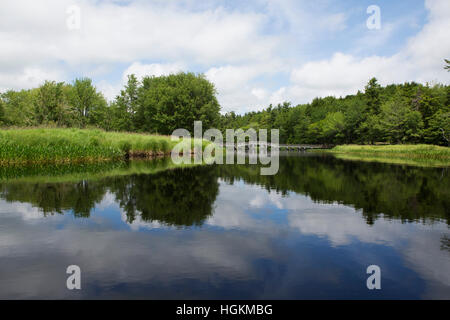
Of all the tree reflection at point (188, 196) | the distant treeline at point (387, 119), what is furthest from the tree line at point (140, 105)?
the tree reflection at point (188, 196)

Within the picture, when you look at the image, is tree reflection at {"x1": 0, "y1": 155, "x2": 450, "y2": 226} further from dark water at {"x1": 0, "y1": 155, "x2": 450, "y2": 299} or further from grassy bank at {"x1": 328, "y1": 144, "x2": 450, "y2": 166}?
grassy bank at {"x1": 328, "y1": 144, "x2": 450, "y2": 166}

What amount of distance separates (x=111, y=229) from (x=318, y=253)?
5106 mm

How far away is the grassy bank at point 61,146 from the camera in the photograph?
22.0m

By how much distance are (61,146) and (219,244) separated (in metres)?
22.6

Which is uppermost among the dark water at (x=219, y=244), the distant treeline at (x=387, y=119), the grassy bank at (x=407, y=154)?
the distant treeline at (x=387, y=119)

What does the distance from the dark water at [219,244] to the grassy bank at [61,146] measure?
11.9m

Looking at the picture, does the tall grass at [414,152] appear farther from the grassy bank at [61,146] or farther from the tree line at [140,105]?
the grassy bank at [61,146]

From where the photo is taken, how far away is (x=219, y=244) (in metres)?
6.33

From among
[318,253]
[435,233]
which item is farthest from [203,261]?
[435,233]

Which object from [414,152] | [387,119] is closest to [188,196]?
[414,152]

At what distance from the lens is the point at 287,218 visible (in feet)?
28.9

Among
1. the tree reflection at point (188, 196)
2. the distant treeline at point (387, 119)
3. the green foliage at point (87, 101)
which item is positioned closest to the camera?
the tree reflection at point (188, 196)

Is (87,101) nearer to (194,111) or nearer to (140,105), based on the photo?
(140,105)
